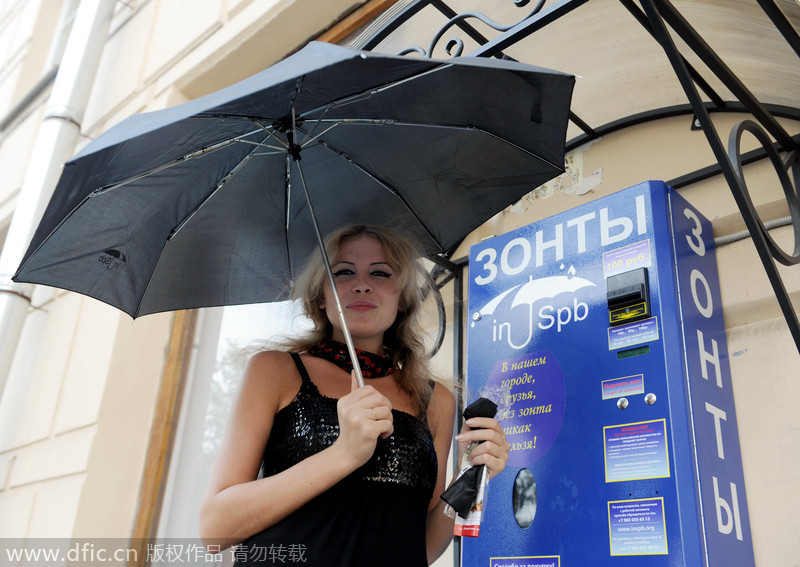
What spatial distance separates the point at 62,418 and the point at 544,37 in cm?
322

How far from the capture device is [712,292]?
2.05 m

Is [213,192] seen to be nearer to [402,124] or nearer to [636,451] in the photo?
[402,124]

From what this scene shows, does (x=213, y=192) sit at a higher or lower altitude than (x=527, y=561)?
higher

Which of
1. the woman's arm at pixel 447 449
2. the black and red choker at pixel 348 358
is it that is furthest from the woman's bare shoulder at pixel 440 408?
the black and red choker at pixel 348 358

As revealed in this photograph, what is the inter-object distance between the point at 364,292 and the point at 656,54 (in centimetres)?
133

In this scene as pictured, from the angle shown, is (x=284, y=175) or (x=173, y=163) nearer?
(x=173, y=163)

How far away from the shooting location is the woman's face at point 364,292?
1.90m

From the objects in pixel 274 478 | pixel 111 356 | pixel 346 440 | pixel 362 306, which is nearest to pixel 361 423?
pixel 346 440

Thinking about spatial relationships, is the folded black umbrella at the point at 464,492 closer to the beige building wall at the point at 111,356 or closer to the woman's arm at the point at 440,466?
the woman's arm at the point at 440,466

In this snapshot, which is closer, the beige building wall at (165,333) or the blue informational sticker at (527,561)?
the blue informational sticker at (527,561)

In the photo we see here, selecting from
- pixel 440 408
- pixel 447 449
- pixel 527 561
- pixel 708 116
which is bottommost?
pixel 527 561

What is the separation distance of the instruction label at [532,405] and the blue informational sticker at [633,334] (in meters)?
0.18

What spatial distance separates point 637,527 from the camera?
171cm

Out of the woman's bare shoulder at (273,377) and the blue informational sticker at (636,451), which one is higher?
the woman's bare shoulder at (273,377)
